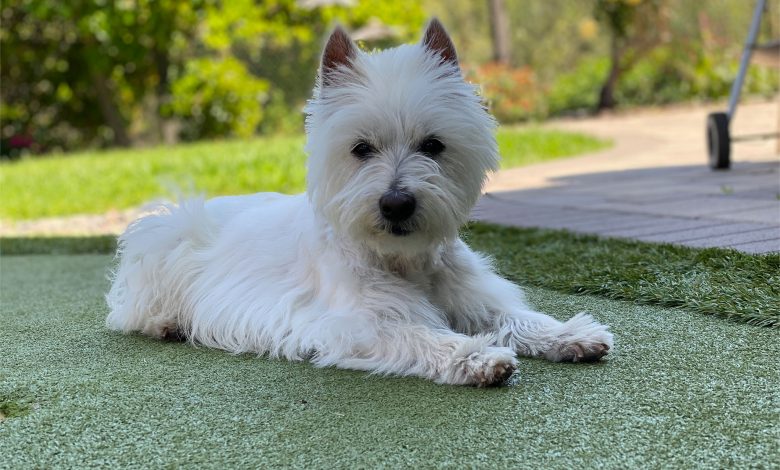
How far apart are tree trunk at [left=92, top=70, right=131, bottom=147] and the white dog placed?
47.1 ft

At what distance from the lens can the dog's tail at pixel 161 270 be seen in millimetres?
3648

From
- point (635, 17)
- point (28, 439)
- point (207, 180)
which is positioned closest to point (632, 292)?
point (28, 439)

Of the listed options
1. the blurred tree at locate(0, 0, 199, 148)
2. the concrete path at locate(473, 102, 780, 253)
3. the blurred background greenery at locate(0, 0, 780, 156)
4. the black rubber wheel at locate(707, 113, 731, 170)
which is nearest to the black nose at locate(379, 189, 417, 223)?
the concrete path at locate(473, 102, 780, 253)

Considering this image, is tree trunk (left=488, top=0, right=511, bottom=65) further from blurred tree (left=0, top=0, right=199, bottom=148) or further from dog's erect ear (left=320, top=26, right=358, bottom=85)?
dog's erect ear (left=320, top=26, right=358, bottom=85)

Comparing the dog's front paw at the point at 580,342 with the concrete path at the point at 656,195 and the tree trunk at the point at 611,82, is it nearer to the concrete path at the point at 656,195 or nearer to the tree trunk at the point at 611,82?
the concrete path at the point at 656,195

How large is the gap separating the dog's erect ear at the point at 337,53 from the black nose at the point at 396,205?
548 millimetres

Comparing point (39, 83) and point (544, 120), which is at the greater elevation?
point (39, 83)

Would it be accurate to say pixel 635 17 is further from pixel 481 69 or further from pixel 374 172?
pixel 374 172

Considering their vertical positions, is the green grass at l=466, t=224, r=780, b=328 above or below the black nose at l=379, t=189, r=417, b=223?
below

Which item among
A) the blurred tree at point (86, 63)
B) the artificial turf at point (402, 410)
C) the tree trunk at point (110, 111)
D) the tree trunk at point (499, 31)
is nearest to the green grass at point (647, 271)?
the artificial turf at point (402, 410)

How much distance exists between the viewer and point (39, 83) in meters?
17.1

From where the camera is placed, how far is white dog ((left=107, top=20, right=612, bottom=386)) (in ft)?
9.31

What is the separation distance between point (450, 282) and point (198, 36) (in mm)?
14644

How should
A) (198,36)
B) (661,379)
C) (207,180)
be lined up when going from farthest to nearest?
(198,36) < (207,180) < (661,379)
